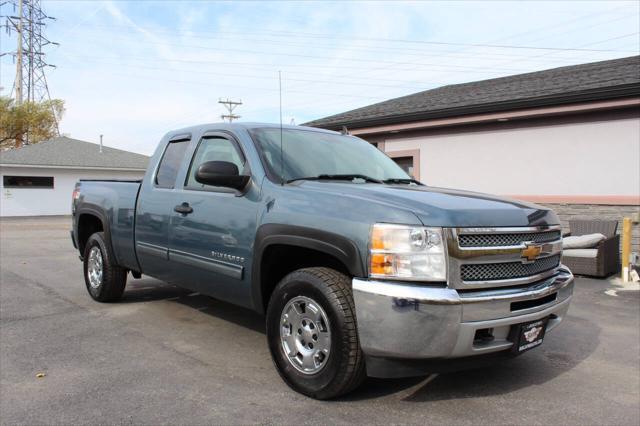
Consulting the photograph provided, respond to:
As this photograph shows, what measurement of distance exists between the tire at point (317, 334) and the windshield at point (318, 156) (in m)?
0.93

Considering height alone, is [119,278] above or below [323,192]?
below

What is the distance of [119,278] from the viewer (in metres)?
6.16

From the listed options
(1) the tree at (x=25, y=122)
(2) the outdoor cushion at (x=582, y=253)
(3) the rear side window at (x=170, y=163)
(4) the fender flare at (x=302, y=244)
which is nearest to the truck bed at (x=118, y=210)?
(3) the rear side window at (x=170, y=163)

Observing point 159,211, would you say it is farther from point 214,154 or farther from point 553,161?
point 553,161

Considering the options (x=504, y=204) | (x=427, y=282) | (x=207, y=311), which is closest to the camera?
(x=427, y=282)

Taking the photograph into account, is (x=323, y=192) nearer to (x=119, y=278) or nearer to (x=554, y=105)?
(x=119, y=278)

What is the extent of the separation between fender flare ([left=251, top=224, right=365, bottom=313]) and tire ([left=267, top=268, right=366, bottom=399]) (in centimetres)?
19

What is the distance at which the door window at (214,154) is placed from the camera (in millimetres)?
4519

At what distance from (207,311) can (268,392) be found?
246 cm

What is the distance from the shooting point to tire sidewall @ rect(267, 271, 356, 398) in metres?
3.31

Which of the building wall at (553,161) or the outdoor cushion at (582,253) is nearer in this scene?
the outdoor cushion at (582,253)

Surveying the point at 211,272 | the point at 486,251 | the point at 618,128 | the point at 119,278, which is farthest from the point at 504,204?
the point at 618,128

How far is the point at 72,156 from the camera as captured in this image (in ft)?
97.8

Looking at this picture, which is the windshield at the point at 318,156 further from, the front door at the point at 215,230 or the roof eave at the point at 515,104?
the roof eave at the point at 515,104
